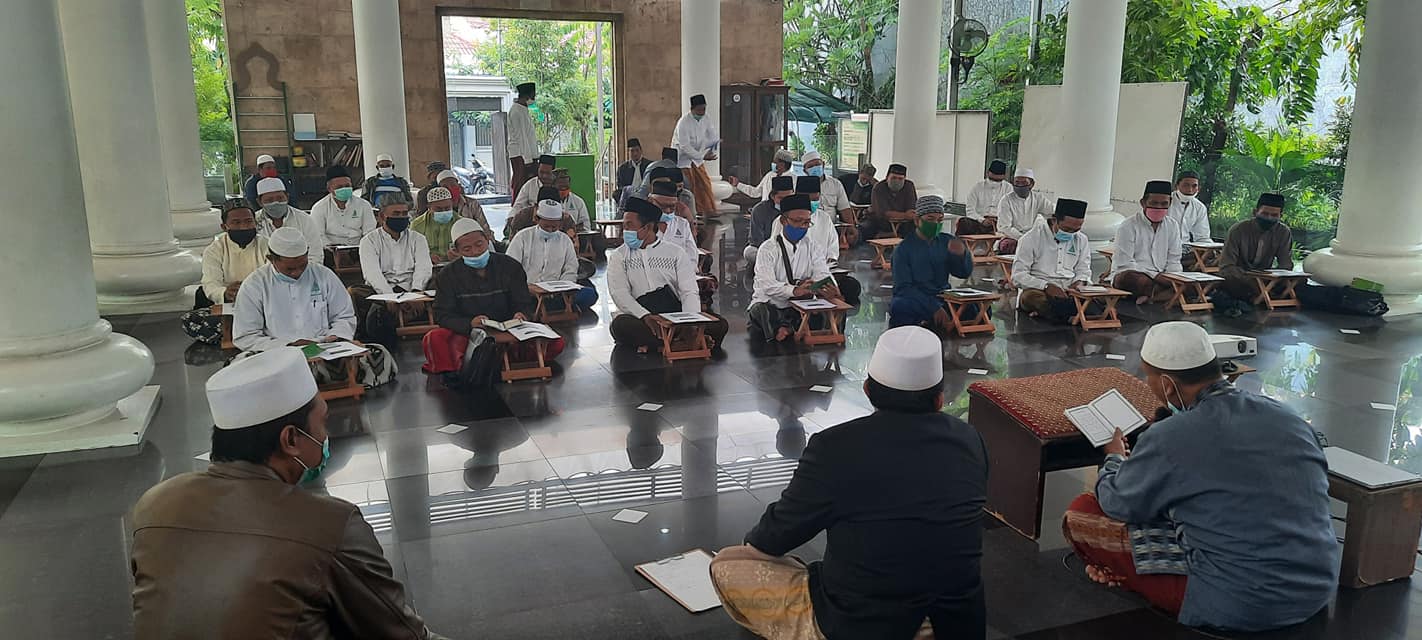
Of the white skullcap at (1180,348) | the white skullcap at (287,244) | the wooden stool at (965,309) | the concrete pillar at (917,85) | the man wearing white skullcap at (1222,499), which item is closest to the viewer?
the man wearing white skullcap at (1222,499)

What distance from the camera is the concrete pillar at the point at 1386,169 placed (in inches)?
392

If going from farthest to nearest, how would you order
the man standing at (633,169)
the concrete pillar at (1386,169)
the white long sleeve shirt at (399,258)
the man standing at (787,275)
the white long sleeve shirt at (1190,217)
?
the man standing at (633,169) → the white long sleeve shirt at (1190,217) → the concrete pillar at (1386,169) → the white long sleeve shirt at (399,258) → the man standing at (787,275)

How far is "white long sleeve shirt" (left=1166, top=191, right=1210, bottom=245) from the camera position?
1214cm

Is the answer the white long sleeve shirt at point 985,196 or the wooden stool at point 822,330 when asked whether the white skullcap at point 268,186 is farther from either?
the white long sleeve shirt at point 985,196

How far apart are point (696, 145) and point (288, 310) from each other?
11.2 meters

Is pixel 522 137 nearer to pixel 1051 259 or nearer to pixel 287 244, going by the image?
pixel 1051 259

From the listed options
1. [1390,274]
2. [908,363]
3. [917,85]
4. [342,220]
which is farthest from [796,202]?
[917,85]

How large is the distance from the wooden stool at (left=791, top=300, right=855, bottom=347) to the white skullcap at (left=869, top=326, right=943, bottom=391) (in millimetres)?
5651

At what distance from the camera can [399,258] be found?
977cm

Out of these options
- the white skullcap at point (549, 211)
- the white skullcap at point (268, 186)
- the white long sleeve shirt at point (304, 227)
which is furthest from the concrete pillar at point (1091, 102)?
the white skullcap at point (268, 186)

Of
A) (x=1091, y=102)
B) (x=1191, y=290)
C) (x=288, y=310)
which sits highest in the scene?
(x=1091, y=102)

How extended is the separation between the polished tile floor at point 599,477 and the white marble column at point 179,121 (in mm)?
3211

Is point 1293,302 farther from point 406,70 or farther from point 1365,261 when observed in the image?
point 406,70

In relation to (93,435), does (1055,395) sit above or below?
above
